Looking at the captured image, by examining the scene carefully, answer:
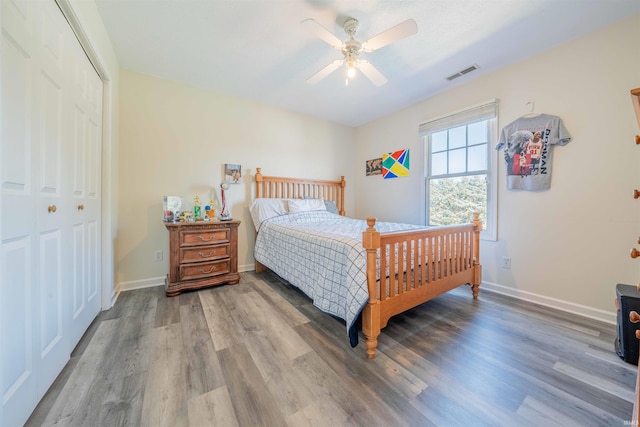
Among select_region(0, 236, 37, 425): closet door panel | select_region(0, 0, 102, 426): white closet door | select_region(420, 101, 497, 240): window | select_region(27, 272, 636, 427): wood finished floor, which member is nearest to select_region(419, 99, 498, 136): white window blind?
select_region(420, 101, 497, 240): window

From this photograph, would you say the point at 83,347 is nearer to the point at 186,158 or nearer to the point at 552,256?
the point at 186,158

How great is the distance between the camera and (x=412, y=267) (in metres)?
1.82

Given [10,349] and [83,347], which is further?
[83,347]

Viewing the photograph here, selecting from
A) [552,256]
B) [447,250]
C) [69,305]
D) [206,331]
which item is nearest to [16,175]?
[69,305]

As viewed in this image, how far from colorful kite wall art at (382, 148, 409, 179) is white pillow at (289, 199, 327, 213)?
1.20 metres

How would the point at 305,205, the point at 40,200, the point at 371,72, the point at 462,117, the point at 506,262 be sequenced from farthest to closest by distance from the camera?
the point at 305,205, the point at 462,117, the point at 506,262, the point at 371,72, the point at 40,200

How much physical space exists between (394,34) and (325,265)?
1.76m

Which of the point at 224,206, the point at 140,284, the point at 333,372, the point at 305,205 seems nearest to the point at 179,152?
the point at 224,206

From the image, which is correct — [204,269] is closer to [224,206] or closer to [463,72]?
[224,206]

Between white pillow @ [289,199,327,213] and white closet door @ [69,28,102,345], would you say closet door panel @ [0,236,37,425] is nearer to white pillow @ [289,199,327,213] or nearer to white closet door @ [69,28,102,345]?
white closet door @ [69,28,102,345]

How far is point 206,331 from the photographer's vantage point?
173 cm

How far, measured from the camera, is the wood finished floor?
104cm

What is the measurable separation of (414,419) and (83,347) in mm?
2045

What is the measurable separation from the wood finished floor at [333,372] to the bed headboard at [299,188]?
1.85 metres
